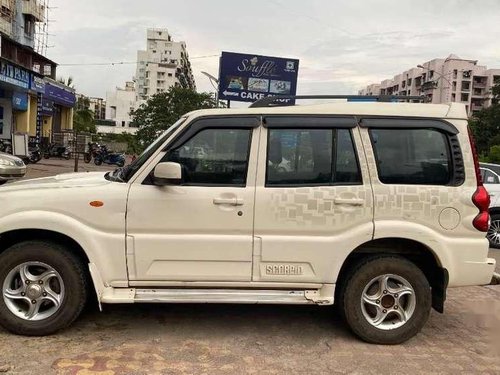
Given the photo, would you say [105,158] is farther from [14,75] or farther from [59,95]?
[59,95]

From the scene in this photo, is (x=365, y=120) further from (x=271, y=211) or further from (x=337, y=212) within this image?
(x=271, y=211)

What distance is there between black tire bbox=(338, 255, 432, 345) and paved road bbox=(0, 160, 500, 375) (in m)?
0.11

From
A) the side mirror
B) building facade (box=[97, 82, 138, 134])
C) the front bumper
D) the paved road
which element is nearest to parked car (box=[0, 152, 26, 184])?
the front bumper

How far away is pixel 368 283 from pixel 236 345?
3.84 ft

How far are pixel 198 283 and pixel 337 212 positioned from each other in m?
1.23

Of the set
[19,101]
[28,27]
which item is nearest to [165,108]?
[28,27]

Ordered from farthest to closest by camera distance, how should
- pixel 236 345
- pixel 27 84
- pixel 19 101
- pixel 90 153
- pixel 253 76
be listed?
pixel 90 153 < pixel 19 101 < pixel 27 84 < pixel 253 76 < pixel 236 345

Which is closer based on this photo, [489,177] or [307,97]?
[307,97]

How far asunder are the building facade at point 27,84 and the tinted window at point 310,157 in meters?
24.3

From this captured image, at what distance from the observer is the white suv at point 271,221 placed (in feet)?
13.3

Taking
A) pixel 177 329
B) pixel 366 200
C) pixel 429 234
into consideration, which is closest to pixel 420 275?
pixel 429 234

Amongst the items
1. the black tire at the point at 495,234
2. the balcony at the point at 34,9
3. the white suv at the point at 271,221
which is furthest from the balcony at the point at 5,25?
the white suv at the point at 271,221

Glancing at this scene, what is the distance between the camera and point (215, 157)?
4203 mm

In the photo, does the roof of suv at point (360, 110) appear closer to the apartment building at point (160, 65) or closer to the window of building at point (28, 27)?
the window of building at point (28, 27)
